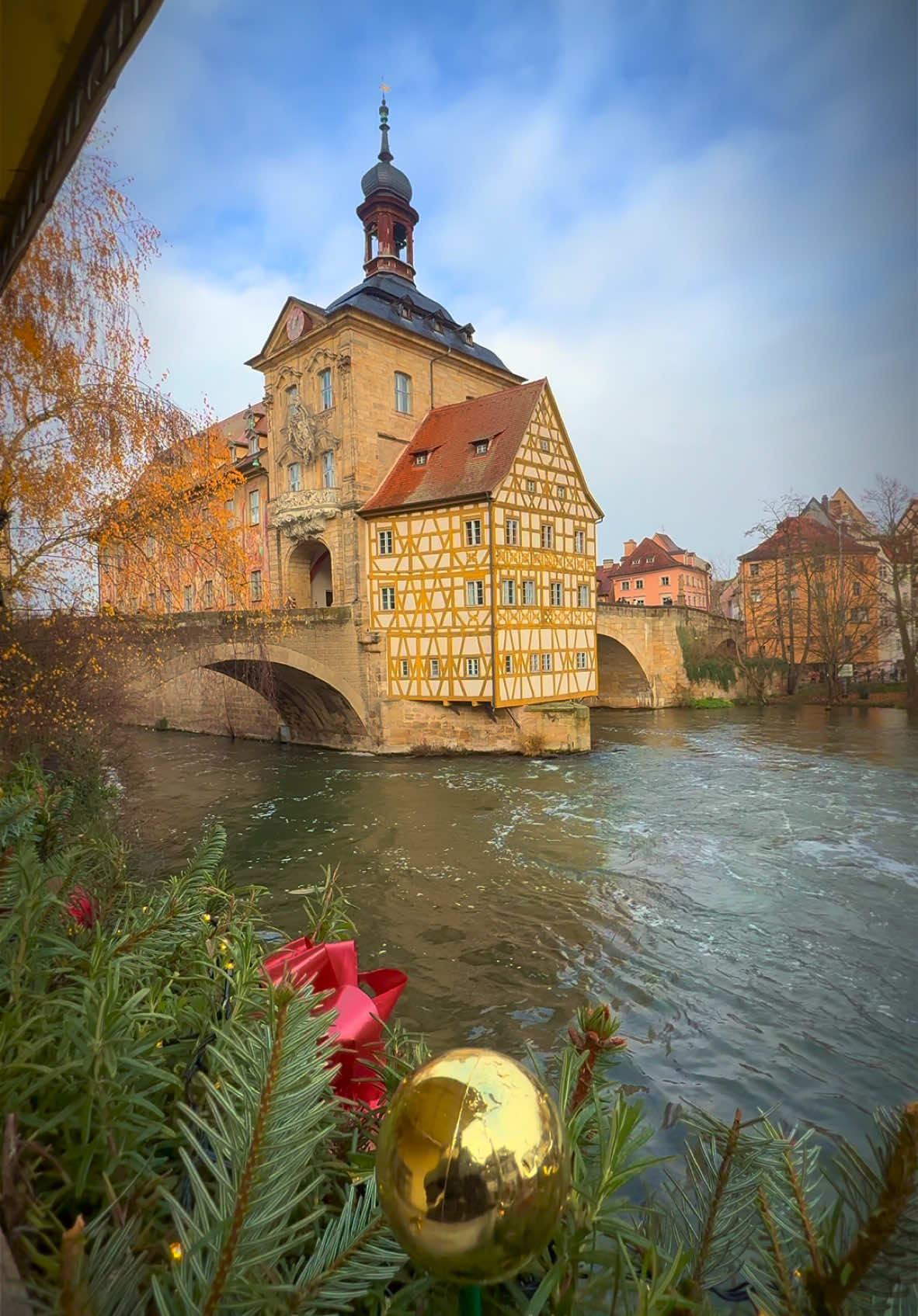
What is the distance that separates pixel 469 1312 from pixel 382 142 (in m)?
32.2

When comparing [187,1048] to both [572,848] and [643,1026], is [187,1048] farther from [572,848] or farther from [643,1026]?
[572,848]

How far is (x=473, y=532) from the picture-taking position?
55.8ft

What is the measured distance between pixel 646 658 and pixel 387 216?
19.0 metres

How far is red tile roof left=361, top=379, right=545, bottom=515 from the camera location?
1723cm

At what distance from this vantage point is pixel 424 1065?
698 millimetres

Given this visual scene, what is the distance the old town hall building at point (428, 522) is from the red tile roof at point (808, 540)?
13.6 meters

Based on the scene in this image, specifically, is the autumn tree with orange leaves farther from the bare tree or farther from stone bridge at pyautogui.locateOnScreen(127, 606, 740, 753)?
the bare tree

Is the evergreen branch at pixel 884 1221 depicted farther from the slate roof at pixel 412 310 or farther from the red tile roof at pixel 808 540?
the red tile roof at pixel 808 540

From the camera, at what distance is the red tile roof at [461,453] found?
17234mm

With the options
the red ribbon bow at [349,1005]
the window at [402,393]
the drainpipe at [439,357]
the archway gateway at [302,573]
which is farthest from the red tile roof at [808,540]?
the red ribbon bow at [349,1005]

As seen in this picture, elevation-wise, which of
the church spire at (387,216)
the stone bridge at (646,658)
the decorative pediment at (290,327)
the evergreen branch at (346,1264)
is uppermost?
the church spire at (387,216)

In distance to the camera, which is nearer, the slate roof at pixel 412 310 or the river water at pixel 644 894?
the river water at pixel 644 894

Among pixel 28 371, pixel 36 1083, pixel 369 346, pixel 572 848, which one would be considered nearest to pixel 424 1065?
pixel 36 1083

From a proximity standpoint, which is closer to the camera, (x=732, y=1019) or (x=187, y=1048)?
(x=187, y=1048)
